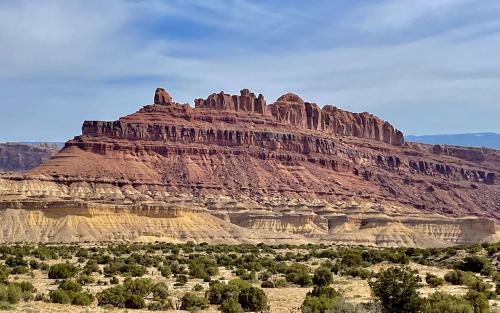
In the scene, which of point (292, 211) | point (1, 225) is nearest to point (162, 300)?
point (1, 225)

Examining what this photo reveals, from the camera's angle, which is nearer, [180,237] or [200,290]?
[200,290]

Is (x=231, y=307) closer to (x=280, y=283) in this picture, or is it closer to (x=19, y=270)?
(x=280, y=283)

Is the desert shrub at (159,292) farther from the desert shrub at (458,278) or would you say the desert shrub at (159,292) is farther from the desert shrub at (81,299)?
the desert shrub at (458,278)

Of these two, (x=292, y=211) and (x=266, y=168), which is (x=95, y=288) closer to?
(x=292, y=211)

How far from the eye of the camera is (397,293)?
25.8 metres

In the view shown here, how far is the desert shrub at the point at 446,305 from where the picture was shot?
23594 mm

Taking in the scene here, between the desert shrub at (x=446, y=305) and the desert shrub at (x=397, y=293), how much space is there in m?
0.38

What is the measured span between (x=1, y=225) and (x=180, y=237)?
25.4 m

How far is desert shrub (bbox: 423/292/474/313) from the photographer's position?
23.6 m

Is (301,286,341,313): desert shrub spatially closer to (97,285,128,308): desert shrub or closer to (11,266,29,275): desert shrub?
(97,285,128,308): desert shrub

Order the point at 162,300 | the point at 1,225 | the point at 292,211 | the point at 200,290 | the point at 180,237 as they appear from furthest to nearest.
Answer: the point at 292,211, the point at 180,237, the point at 1,225, the point at 200,290, the point at 162,300

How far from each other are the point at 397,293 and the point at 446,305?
2.12 m

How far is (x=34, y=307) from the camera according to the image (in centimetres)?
2533

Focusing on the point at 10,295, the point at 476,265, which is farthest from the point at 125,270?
the point at 476,265
